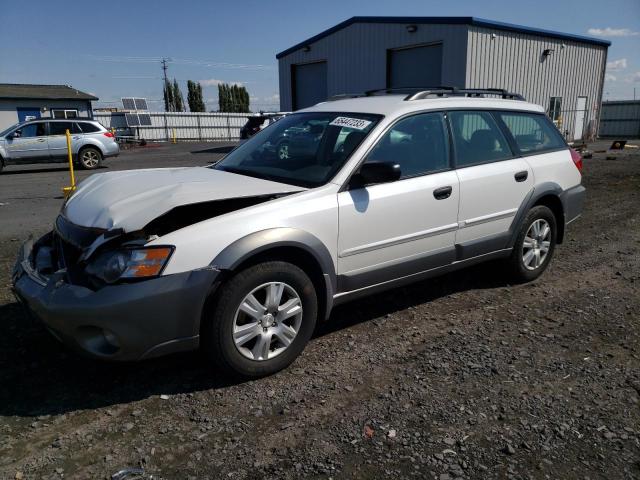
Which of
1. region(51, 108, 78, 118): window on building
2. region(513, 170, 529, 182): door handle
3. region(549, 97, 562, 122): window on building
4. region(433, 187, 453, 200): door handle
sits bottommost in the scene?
region(433, 187, 453, 200): door handle

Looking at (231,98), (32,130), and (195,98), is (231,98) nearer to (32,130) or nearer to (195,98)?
(195,98)

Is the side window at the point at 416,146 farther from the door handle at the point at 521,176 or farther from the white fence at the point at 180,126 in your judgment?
the white fence at the point at 180,126

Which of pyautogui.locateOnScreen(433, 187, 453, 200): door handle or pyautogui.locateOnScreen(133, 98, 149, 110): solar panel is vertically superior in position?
pyautogui.locateOnScreen(133, 98, 149, 110): solar panel

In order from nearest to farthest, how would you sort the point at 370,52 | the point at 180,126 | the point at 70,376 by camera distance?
the point at 70,376 < the point at 370,52 < the point at 180,126

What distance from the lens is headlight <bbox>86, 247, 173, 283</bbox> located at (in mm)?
2709

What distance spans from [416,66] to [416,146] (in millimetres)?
17036

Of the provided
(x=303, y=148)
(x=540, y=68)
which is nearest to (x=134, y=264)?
(x=303, y=148)

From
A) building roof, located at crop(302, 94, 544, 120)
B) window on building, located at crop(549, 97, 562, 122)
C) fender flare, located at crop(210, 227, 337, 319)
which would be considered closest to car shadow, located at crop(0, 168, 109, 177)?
building roof, located at crop(302, 94, 544, 120)

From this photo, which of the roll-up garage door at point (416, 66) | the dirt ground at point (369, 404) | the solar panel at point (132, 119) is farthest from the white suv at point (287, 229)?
the solar panel at point (132, 119)

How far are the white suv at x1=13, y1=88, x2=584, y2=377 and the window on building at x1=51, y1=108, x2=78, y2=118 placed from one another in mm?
33451

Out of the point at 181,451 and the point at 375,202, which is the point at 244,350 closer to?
the point at 181,451

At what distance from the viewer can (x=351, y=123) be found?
384cm

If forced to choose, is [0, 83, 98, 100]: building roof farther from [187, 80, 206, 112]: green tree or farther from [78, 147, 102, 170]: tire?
[187, 80, 206, 112]: green tree

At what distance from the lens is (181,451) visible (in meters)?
2.54
